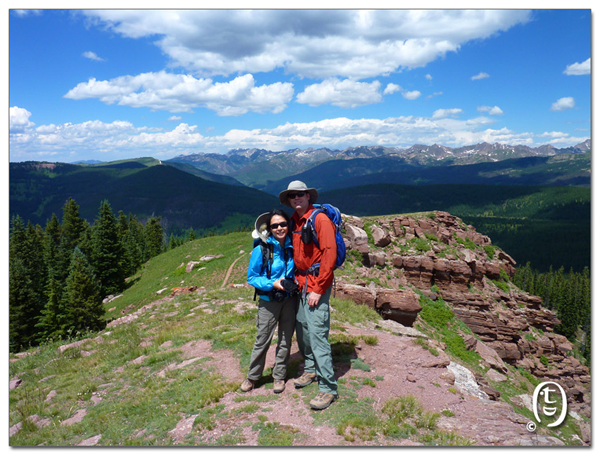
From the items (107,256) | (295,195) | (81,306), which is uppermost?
(295,195)

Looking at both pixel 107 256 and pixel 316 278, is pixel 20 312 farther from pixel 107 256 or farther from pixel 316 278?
pixel 316 278

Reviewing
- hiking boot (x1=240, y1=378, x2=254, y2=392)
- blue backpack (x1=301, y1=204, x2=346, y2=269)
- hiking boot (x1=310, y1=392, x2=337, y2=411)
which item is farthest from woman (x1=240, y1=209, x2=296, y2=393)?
hiking boot (x1=310, y1=392, x2=337, y2=411)

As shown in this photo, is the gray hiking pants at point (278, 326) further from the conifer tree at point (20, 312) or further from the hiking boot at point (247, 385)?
the conifer tree at point (20, 312)

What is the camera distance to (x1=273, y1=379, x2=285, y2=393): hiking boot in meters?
7.27

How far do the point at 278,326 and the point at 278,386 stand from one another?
1371 mm

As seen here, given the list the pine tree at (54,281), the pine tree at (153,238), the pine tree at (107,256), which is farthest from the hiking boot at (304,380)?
the pine tree at (153,238)

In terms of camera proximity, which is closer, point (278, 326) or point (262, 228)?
point (262, 228)

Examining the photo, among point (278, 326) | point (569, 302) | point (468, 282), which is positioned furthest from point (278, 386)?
point (569, 302)

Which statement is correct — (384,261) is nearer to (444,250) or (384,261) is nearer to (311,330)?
(444,250)

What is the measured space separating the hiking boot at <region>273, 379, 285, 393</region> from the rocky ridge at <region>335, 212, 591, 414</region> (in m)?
14.4

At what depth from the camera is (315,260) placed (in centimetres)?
679

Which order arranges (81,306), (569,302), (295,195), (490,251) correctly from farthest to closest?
(569,302), (490,251), (81,306), (295,195)

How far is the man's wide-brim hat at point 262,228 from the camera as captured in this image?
22.6 feet

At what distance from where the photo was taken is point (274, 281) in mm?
6867
